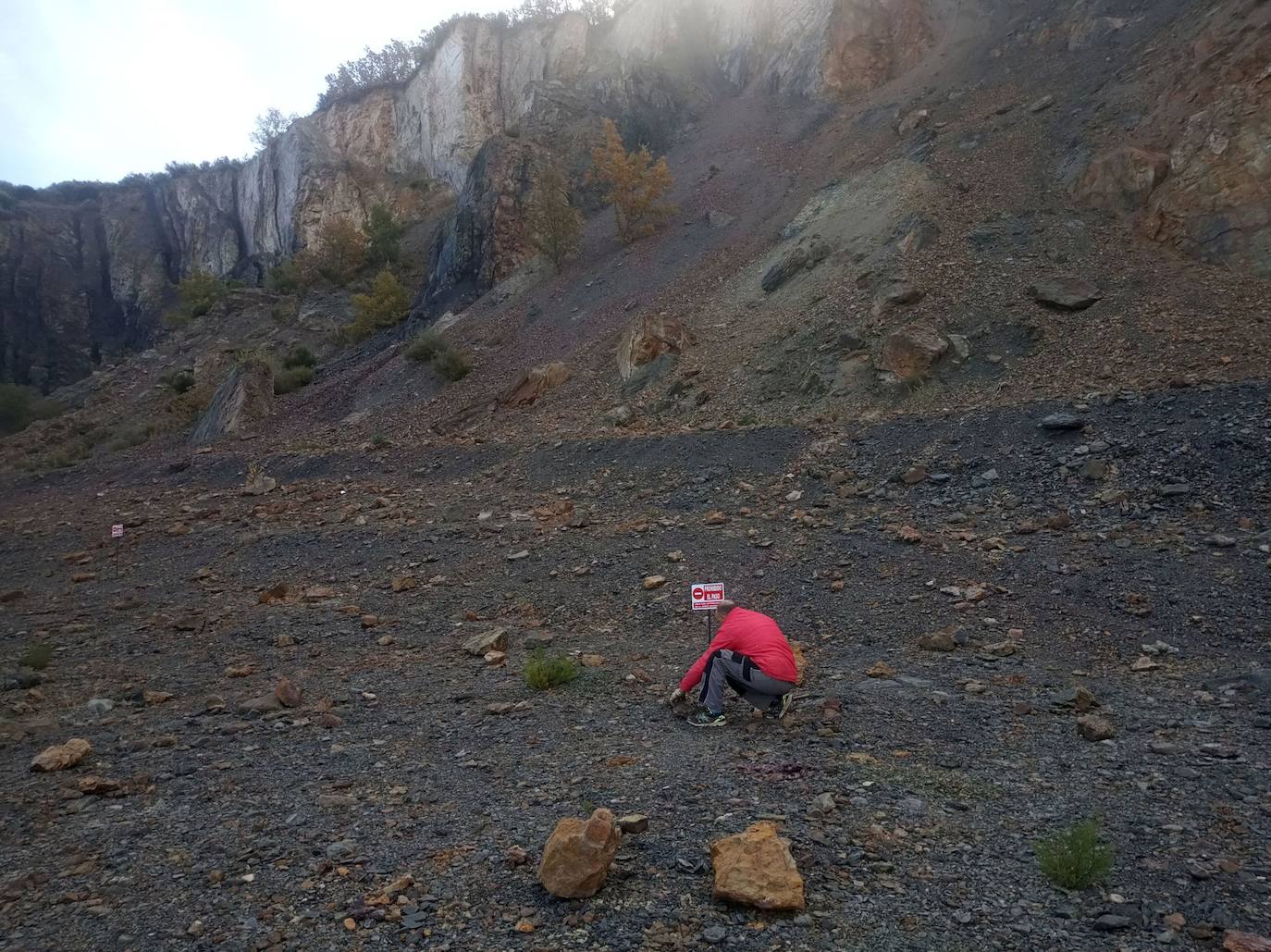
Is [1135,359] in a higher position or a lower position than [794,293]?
lower

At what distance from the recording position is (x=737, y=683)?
16.9 ft

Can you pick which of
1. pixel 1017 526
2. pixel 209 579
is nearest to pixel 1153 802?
pixel 1017 526

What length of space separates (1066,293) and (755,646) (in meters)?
9.98

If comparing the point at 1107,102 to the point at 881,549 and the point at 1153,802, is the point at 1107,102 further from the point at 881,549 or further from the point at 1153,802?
the point at 1153,802

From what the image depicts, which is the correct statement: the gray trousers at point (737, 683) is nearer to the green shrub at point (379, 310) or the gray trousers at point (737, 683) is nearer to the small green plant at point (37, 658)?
the small green plant at point (37, 658)

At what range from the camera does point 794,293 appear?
1591 centimetres

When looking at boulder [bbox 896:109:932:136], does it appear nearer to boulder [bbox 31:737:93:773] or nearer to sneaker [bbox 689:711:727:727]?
sneaker [bbox 689:711:727:727]

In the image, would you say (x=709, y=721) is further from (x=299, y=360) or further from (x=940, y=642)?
(x=299, y=360)

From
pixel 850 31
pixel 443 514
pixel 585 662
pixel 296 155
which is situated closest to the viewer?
pixel 585 662

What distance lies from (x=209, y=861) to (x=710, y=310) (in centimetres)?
1515

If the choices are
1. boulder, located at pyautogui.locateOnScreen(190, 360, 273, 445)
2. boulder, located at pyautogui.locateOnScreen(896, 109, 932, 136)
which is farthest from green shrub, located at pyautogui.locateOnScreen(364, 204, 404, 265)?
boulder, located at pyautogui.locateOnScreen(896, 109, 932, 136)

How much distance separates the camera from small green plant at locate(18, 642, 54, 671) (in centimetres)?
744

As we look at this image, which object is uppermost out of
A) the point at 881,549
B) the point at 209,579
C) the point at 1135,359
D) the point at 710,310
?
the point at 710,310

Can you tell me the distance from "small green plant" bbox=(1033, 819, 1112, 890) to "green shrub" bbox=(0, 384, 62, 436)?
1428 inches
